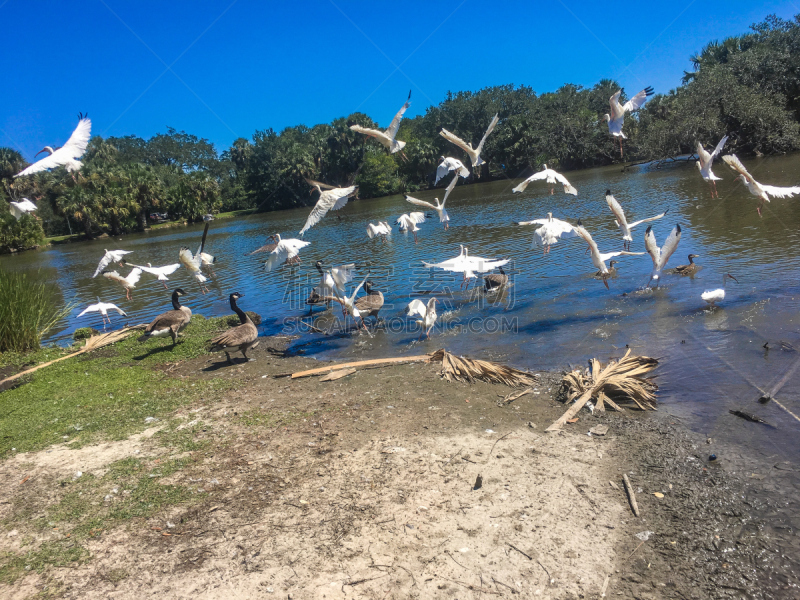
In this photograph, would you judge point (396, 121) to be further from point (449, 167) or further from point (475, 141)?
point (475, 141)

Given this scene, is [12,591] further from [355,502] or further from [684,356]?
[684,356]

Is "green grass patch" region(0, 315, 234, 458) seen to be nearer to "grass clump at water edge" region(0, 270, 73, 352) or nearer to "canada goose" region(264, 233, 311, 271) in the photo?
"grass clump at water edge" region(0, 270, 73, 352)

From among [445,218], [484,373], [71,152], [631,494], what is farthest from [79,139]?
[631,494]

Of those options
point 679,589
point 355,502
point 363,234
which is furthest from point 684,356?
point 363,234

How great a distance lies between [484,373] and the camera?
7445 mm

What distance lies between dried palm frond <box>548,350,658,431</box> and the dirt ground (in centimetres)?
25

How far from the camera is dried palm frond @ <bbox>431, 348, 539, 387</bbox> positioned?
24.0 ft

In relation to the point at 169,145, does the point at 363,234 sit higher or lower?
lower

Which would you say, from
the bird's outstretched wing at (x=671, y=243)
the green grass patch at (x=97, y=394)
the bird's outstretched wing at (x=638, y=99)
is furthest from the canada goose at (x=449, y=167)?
the green grass patch at (x=97, y=394)

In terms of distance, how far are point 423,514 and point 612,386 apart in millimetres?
3447

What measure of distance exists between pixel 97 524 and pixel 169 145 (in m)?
136

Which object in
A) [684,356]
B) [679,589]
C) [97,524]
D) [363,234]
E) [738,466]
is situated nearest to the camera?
[679,589]

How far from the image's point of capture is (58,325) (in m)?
15.5

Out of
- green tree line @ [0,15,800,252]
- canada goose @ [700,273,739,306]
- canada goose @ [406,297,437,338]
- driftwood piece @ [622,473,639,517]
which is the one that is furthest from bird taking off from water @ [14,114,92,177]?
green tree line @ [0,15,800,252]
